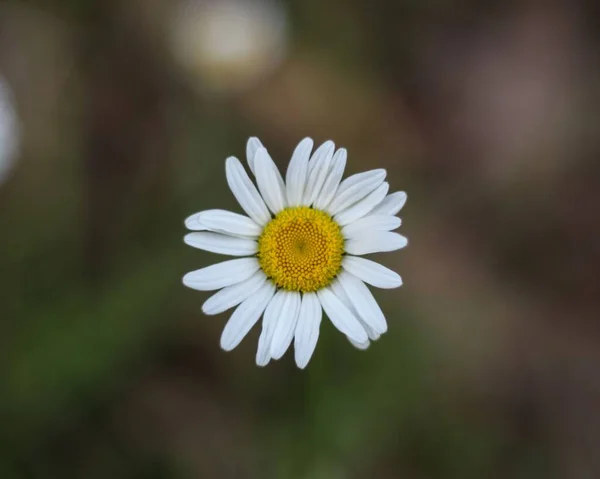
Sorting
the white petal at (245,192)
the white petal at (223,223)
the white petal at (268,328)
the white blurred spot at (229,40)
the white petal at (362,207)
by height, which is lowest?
the white petal at (268,328)

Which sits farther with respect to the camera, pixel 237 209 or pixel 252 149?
pixel 237 209

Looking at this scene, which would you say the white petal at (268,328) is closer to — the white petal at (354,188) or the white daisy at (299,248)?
the white daisy at (299,248)

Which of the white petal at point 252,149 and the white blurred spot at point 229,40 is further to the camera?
the white blurred spot at point 229,40

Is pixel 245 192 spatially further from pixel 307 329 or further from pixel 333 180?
pixel 307 329
